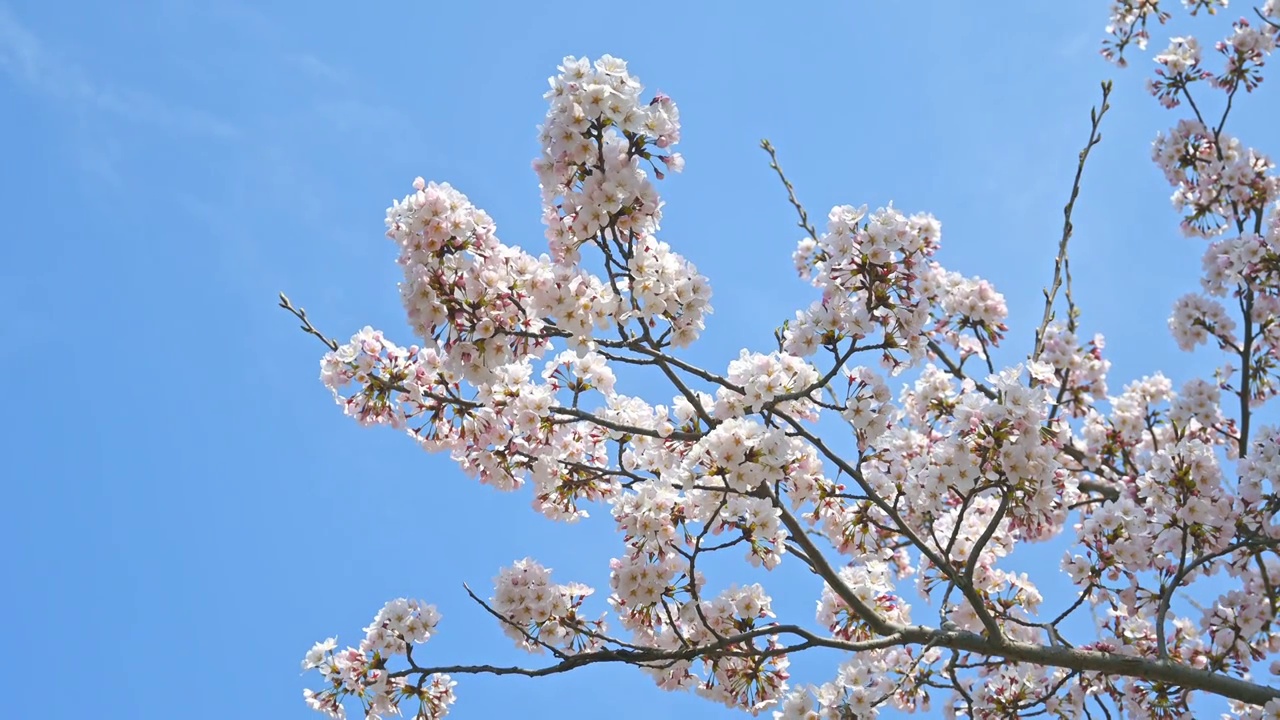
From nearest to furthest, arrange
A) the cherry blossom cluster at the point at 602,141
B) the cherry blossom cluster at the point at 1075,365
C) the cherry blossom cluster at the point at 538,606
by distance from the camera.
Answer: the cherry blossom cluster at the point at 602,141 → the cherry blossom cluster at the point at 538,606 → the cherry blossom cluster at the point at 1075,365

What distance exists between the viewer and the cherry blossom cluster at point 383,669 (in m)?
6.23

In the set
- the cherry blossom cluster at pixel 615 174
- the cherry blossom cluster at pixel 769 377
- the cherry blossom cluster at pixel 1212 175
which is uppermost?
the cherry blossom cluster at pixel 1212 175

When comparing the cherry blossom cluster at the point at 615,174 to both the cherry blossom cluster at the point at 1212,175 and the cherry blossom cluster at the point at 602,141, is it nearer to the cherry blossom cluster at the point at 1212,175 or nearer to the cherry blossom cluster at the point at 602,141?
the cherry blossom cluster at the point at 602,141

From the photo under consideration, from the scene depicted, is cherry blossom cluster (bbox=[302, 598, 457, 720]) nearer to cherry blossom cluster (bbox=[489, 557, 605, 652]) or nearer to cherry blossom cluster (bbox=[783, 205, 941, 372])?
cherry blossom cluster (bbox=[489, 557, 605, 652])

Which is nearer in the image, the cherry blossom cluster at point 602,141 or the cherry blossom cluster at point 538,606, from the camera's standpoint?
the cherry blossom cluster at point 602,141

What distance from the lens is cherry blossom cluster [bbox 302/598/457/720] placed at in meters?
6.23

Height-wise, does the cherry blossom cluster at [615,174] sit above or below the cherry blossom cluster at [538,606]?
above

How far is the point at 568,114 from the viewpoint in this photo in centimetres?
517

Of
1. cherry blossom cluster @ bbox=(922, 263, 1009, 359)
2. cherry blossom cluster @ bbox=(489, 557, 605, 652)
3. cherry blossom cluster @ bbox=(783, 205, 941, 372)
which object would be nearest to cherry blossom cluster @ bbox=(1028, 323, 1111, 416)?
cherry blossom cluster @ bbox=(922, 263, 1009, 359)

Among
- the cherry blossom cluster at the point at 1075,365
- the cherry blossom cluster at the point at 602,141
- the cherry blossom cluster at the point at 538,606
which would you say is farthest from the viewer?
the cherry blossom cluster at the point at 1075,365

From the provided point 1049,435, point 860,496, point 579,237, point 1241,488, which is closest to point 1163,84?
point 1241,488

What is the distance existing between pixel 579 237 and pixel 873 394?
207 cm

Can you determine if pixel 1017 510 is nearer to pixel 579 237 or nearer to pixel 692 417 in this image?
pixel 692 417

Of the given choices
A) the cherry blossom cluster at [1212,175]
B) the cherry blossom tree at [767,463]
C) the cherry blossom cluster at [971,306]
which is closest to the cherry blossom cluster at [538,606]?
the cherry blossom tree at [767,463]
